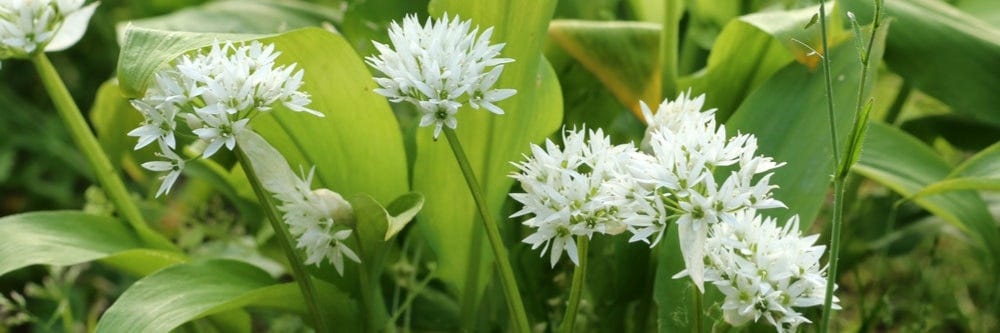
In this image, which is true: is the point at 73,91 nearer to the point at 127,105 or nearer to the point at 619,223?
the point at 127,105

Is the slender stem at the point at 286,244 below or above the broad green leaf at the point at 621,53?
below

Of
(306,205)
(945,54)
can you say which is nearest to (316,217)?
(306,205)

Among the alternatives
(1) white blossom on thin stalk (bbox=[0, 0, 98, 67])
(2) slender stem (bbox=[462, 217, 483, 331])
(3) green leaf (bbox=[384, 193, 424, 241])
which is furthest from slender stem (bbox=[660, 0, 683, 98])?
(1) white blossom on thin stalk (bbox=[0, 0, 98, 67])

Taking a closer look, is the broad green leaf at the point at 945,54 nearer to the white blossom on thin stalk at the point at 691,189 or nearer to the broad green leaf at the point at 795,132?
the broad green leaf at the point at 795,132

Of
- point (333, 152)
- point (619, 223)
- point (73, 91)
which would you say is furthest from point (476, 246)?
point (73, 91)

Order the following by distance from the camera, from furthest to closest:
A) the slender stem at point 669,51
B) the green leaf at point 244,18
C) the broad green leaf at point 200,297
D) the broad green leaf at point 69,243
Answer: the green leaf at point 244,18 < the slender stem at point 669,51 < the broad green leaf at point 69,243 < the broad green leaf at point 200,297

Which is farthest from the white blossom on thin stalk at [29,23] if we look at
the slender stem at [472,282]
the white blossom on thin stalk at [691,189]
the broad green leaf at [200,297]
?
the white blossom on thin stalk at [691,189]
